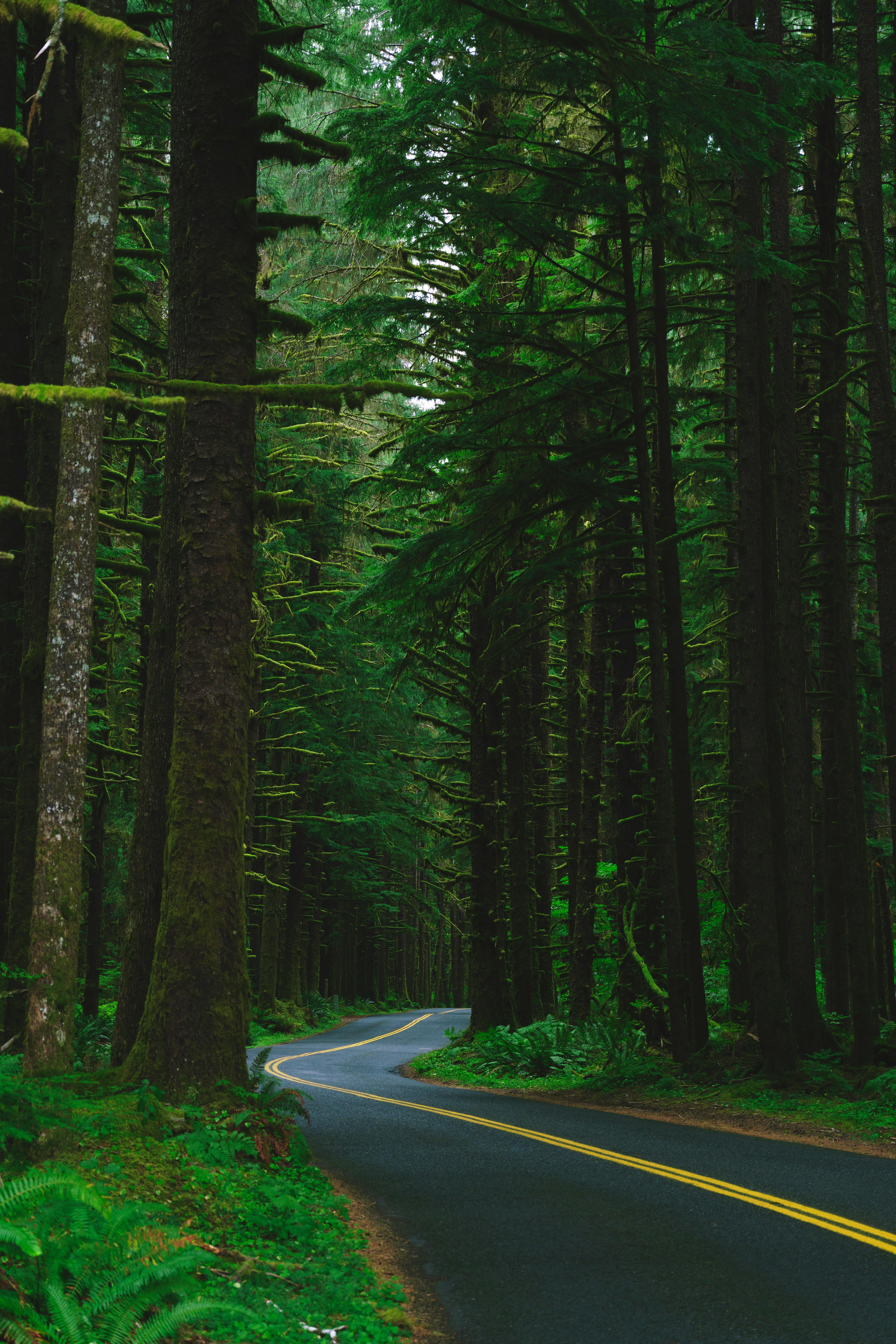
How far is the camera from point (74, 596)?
10.4 m

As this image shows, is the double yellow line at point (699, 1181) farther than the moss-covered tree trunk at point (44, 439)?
No

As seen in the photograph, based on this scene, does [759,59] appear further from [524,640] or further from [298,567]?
[298,567]

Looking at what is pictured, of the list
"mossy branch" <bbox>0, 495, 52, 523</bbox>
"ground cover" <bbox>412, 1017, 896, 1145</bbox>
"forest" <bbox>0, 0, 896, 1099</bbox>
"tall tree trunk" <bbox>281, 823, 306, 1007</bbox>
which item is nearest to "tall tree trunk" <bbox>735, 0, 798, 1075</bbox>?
"forest" <bbox>0, 0, 896, 1099</bbox>

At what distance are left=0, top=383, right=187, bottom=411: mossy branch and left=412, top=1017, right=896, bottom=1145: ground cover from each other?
966 cm

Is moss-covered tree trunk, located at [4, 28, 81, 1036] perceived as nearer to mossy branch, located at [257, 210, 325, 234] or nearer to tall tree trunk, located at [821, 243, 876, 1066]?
mossy branch, located at [257, 210, 325, 234]

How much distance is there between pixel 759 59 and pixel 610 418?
15.7 feet

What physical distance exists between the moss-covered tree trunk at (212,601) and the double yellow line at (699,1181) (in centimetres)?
357

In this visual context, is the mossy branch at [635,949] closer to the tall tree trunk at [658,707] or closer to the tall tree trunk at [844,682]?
the tall tree trunk at [658,707]

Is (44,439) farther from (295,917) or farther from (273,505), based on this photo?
(295,917)

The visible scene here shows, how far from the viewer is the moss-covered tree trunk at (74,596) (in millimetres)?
9711

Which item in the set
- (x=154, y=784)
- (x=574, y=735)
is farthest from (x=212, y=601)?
(x=574, y=735)

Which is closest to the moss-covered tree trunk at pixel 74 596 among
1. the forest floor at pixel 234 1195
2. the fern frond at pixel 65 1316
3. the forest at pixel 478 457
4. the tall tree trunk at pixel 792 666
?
the forest at pixel 478 457

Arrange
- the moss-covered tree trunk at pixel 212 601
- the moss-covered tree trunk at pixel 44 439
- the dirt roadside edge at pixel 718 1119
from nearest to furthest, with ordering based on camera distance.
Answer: the moss-covered tree trunk at pixel 212 601 < the dirt roadside edge at pixel 718 1119 < the moss-covered tree trunk at pixel 44 439

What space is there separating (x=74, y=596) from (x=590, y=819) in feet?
37.1
